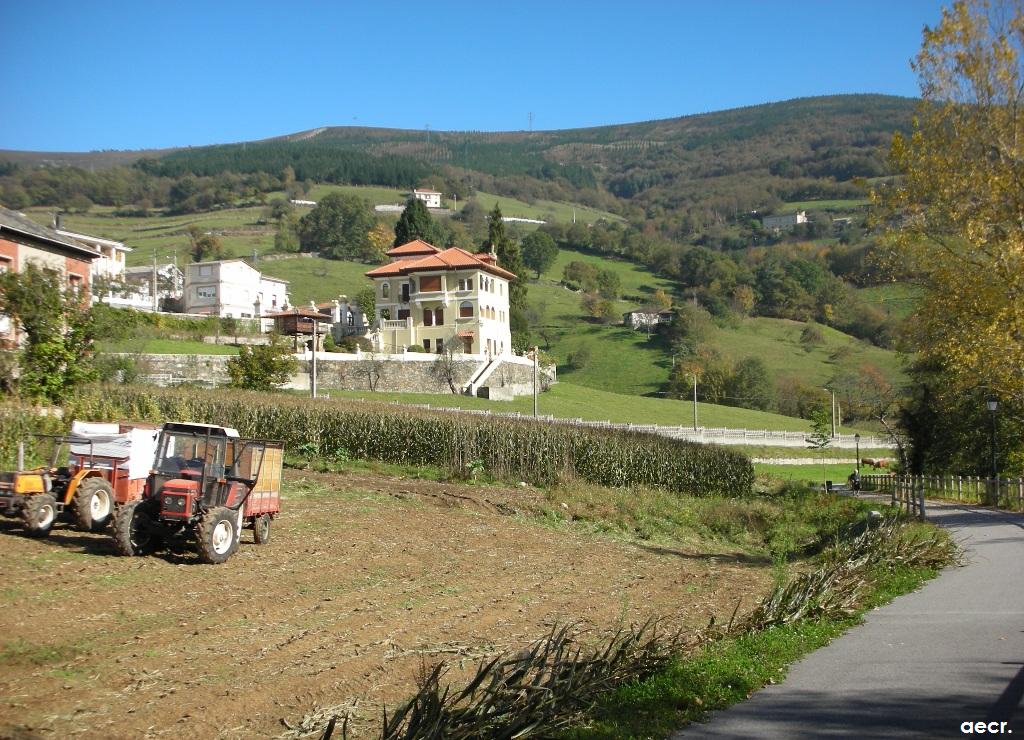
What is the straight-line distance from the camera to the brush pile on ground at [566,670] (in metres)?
7.29

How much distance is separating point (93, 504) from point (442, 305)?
70768 millimetres

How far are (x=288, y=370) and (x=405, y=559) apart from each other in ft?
139

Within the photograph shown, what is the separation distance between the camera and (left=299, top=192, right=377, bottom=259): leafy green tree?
151 m

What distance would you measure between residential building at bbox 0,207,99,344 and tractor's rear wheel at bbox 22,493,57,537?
22677mm

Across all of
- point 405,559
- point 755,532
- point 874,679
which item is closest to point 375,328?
point 755,532

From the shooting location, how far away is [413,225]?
112750 millimetres

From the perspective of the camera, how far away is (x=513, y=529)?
23.8 metres

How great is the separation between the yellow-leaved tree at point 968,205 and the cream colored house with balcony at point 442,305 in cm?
5785

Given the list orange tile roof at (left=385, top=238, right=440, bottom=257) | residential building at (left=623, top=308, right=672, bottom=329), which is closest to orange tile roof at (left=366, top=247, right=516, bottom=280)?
orange tile roof at (left=385, top=238, right=440, bottom=257)

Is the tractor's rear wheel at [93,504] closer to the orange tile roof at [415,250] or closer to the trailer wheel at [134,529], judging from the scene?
the trailer wheel at [134,529]

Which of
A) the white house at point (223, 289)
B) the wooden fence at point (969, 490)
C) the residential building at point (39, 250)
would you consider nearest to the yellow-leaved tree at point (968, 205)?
the wooden fence at point (969, 490)

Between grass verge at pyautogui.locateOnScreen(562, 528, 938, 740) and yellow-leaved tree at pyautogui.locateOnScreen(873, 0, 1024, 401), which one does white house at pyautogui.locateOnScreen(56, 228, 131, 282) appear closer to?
yellow-leaved tree at pyautogui.locateOnScreen(873, 0, 1024, 401)

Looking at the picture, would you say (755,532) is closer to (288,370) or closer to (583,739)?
(583,739)

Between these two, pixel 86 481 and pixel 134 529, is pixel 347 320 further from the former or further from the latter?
pixel 134 529
